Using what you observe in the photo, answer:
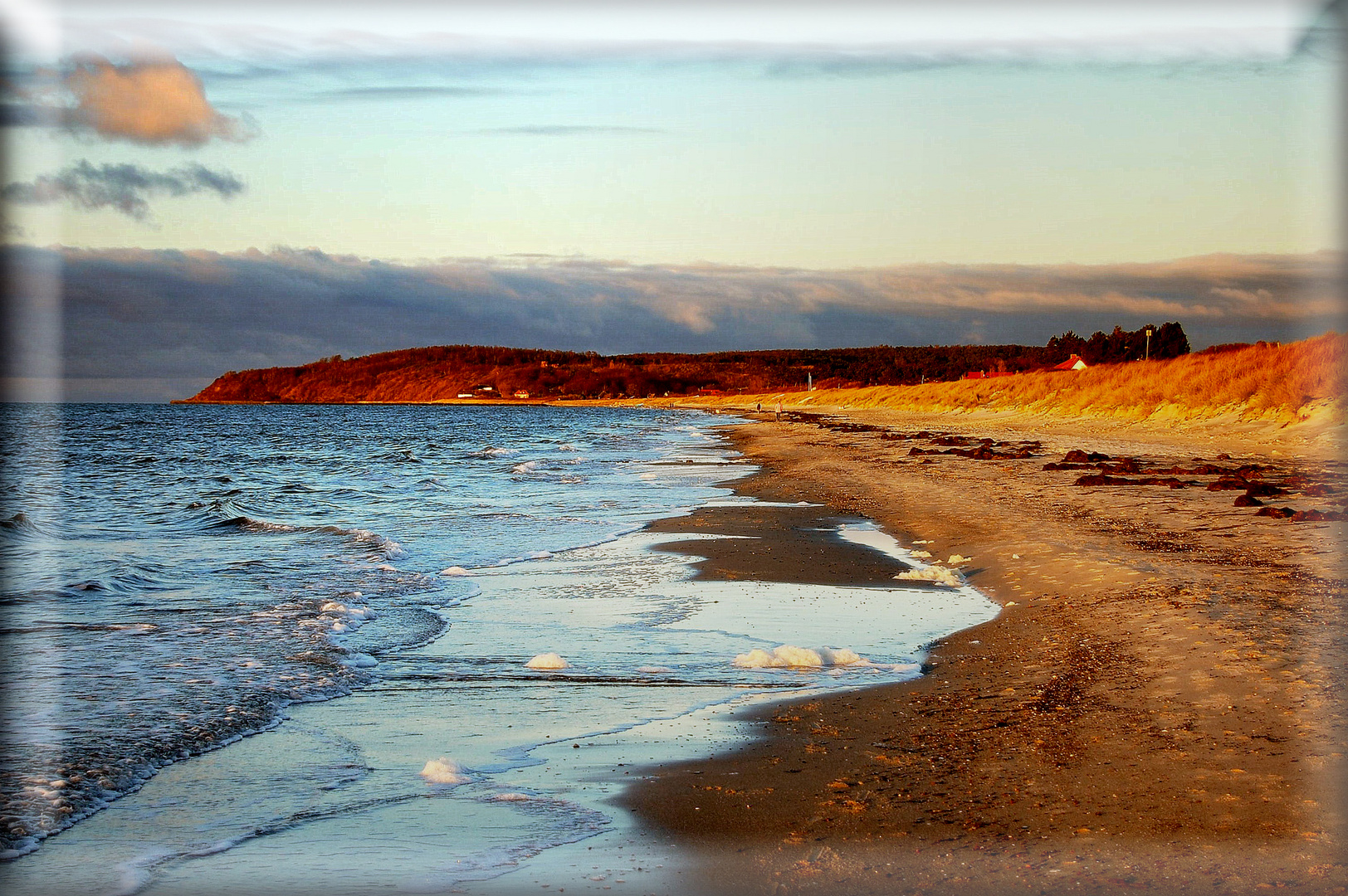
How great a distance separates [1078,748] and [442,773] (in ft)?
10.1

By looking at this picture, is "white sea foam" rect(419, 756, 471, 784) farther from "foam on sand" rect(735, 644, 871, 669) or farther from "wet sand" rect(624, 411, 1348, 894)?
"foam on sand" rect(735, 644, 871, 669)

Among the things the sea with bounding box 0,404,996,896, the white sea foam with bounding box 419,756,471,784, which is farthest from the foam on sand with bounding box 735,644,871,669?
the white sea foam with bounding box 419,756,471,784

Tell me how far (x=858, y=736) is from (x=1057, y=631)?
3.11 meters

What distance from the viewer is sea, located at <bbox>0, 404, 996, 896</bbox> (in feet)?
13.2

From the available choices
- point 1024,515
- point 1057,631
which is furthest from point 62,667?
point 1024,515

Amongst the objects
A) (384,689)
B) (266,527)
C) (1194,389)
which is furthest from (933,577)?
(1194,389)

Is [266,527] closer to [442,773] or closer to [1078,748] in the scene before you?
[442,773]

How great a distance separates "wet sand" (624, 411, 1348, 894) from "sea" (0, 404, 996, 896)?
42 cm

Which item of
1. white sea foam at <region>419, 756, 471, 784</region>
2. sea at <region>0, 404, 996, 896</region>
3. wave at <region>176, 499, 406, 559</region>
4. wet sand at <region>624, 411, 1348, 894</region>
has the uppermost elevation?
wet sand at <region>624, 411, 1348, 894</region>

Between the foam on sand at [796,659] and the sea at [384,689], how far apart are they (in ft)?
0.06

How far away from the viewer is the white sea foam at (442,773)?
483 centimetres

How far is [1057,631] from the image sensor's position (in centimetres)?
774

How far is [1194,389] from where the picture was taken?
1319 inches

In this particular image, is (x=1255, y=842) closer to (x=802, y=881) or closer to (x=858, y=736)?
(x=802, y=881)
